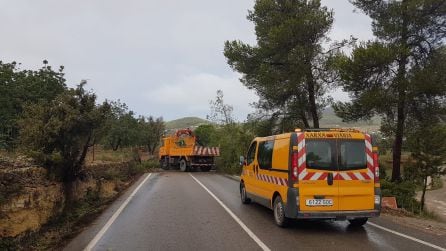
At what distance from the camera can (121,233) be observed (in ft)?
32.8

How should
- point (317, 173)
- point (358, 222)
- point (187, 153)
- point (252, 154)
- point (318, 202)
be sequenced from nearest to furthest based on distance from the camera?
point (318, 202), point (317, 173), point (358, 222), point (252, 154), point (187, 153)

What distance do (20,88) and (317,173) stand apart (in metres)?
26.1

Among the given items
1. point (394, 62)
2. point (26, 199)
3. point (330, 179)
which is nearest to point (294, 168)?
point (330, 179)

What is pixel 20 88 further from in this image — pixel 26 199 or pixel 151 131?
pixel 151 131

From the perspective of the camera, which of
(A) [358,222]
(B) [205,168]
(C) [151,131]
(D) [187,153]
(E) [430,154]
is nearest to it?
(A) [358,222]

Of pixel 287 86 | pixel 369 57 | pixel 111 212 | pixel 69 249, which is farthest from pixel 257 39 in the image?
pixel 69 249

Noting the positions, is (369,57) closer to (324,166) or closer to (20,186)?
(324,166)

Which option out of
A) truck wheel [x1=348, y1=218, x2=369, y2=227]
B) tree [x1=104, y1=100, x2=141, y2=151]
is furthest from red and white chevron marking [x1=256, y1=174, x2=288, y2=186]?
tree [x1=104, y1=100, x2=141, y2=151]

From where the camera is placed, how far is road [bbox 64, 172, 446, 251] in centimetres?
869

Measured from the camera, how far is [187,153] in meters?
37.8

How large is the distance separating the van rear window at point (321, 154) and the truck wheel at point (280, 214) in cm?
120

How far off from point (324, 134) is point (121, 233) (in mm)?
4825

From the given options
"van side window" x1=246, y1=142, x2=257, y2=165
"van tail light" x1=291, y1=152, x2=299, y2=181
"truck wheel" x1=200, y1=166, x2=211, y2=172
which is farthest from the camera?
"truck wheel" x1=200, y1=166, x2=211, y2=172

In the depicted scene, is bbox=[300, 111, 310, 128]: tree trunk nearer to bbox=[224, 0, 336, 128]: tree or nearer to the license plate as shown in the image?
bbox=[224, 0, 336, 128]: tree
